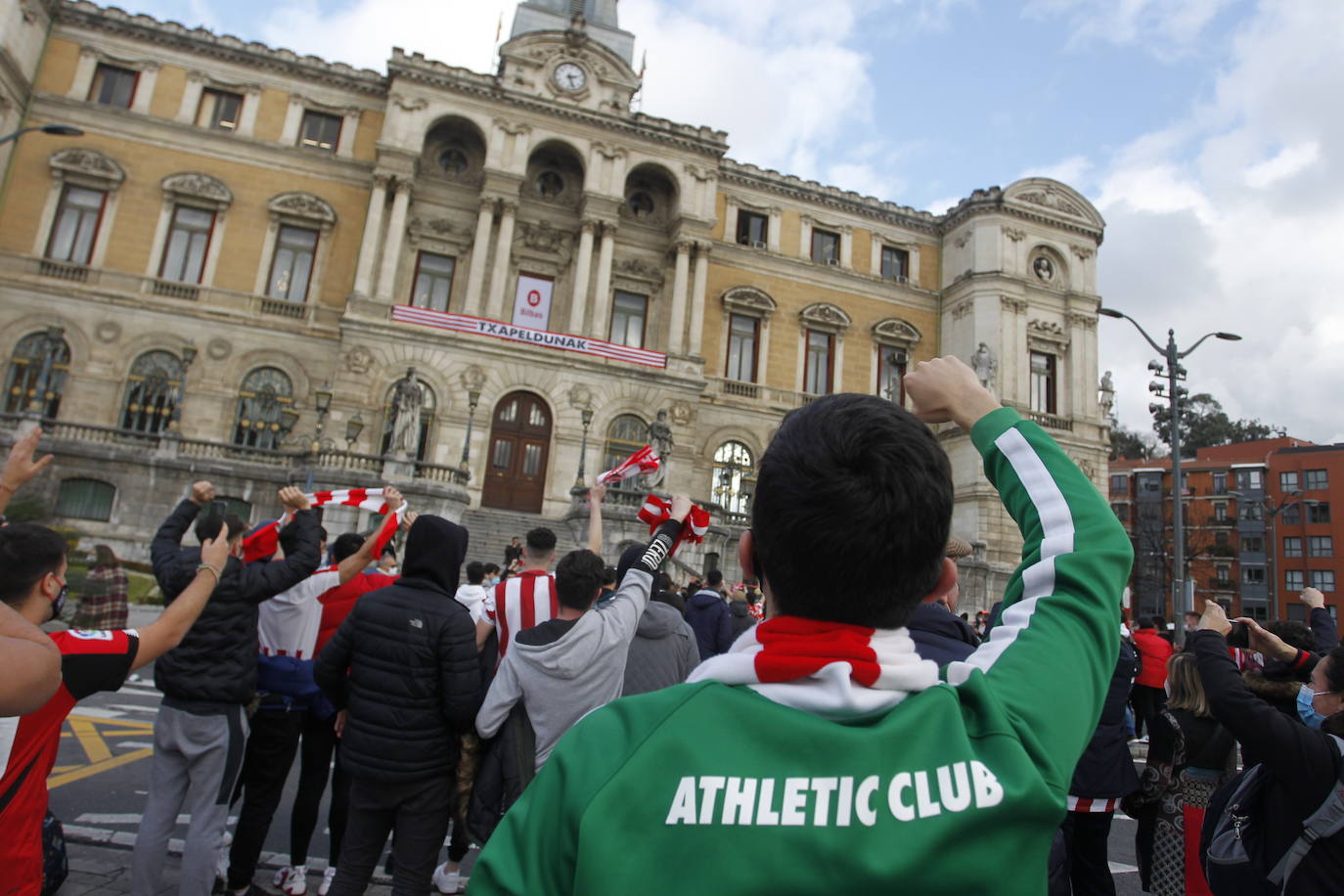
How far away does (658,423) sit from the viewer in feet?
77.8

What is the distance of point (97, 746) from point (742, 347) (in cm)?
2766

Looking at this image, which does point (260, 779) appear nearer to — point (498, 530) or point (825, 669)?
point (825, 669)

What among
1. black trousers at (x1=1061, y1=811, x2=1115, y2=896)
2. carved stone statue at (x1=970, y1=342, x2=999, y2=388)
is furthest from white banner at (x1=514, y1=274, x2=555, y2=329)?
black trousers at (x1=1061, y1=811, x2=1115, y2=896)

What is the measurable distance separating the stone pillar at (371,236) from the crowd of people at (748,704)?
22055 millimetres

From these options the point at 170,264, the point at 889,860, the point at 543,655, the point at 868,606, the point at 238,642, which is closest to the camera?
the point at 889,860

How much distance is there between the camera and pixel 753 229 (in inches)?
1341

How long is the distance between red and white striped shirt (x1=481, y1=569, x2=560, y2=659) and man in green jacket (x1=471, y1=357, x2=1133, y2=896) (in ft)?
10.9

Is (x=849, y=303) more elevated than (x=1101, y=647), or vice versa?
(x=849, y=303)

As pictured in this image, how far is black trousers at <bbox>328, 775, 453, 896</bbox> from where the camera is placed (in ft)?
13.6

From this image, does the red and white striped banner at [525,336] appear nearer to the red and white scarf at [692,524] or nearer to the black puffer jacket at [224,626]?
the black puffer jacket at [224,626]

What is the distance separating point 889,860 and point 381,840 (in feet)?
12.7

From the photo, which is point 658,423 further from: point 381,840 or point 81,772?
point 381,840

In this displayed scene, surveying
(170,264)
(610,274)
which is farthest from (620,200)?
(170,264)

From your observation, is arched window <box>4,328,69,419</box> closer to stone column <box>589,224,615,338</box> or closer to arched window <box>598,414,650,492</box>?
stone column <box>589,224,615,338</box>
